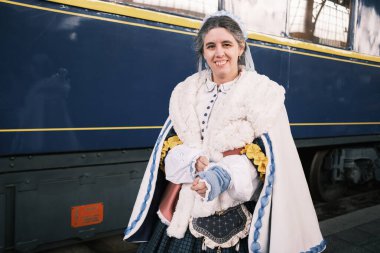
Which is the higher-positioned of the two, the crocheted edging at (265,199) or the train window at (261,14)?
the train window at (261,14)

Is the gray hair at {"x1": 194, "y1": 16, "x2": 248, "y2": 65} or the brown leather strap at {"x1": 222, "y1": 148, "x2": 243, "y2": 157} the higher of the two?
the gray hair at {"x1": 194, "y1": 16, "x2": 248, "y2": 65}

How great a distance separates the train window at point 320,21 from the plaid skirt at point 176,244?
305cm

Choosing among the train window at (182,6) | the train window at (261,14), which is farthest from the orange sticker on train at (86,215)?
the train window at (261,14)

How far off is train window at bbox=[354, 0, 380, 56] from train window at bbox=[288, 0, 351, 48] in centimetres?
22

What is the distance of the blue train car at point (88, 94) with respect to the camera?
2.57 m

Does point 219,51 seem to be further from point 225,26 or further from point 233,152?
point 233,152

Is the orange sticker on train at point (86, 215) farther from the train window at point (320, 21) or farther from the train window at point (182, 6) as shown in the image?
the train window at point (320, 21)

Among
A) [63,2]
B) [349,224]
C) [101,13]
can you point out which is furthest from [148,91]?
[349,224]

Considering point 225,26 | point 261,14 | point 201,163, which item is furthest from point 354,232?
point 225,26

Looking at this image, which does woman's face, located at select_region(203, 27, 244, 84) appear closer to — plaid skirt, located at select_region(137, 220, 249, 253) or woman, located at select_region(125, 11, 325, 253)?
woman, located at select_region(125, 11, 325, 253)

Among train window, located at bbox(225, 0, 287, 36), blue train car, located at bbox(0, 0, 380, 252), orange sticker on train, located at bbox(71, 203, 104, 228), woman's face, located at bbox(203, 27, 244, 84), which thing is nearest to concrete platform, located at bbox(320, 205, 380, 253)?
blue train car, located at bbox(0, 0, 380, 252)

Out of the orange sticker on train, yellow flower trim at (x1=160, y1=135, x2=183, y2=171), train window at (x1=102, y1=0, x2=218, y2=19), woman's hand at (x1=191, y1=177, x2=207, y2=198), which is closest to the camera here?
woman's hand at (x1=191, y1=177, x2=207, y2=198)

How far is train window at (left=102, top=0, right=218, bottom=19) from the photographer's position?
3.07m

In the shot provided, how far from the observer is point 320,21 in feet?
14.8
